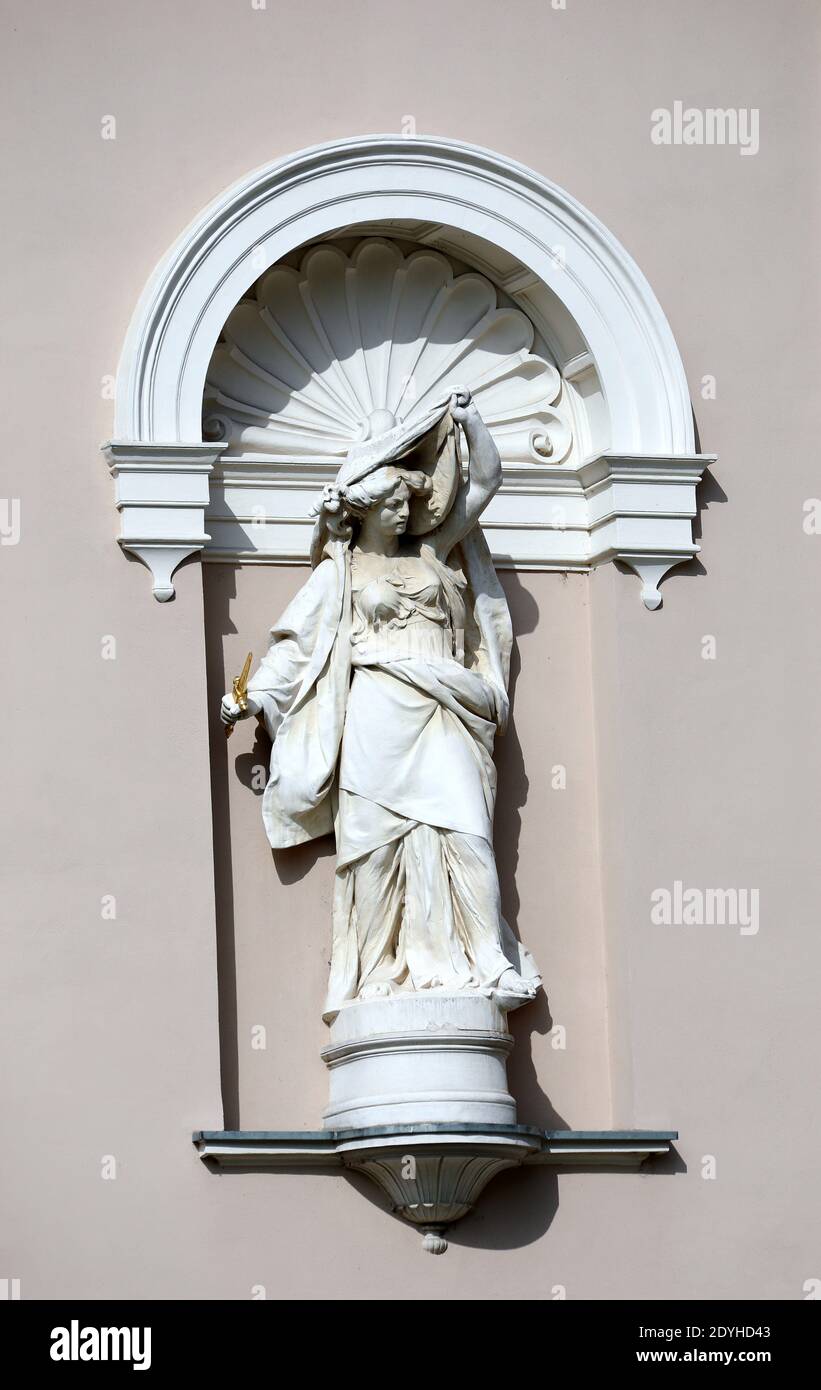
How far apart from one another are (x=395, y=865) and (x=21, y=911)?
3.69 ft

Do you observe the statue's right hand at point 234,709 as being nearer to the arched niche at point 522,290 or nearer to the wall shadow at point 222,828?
the wall shadow at point 222,828

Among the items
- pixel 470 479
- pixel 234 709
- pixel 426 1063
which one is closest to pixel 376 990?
pixel 426 1063

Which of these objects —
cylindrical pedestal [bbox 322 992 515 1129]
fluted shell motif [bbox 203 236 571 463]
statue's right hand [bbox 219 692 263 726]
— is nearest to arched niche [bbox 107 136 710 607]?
fluted shell motif [bbox 203 236 571 463]

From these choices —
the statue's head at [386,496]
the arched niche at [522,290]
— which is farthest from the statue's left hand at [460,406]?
the arched niche at [522,290]

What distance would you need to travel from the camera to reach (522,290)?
10.0m

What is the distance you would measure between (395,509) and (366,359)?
773 millimetres

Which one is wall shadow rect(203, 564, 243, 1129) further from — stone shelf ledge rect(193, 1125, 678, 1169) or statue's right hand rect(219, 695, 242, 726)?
stone shelf ledge rect(193, 1125, 678, 1169)

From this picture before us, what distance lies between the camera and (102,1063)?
9.03m

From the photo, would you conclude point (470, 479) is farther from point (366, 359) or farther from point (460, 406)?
point (366, 359)

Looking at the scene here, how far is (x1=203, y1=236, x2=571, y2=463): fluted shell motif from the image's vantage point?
989 cm

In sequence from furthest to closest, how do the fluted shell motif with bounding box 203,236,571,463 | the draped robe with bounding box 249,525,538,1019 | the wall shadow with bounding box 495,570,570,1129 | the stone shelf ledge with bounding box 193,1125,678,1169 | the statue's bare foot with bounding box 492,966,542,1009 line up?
the fluted shell motif with bounding box 203,236,571,463, the wall shadow with bounding box 495,570,570,1129, the draped robe with bounding box 249,525,538,1019, the statue's bare foot with bounding box 492,966,542,1009, the stone shelf ledge with bounding box 193,1125,678,1169

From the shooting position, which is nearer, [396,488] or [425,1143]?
[425,1143]

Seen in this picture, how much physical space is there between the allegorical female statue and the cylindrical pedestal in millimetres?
95

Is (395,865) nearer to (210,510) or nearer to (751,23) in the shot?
(210,510)
